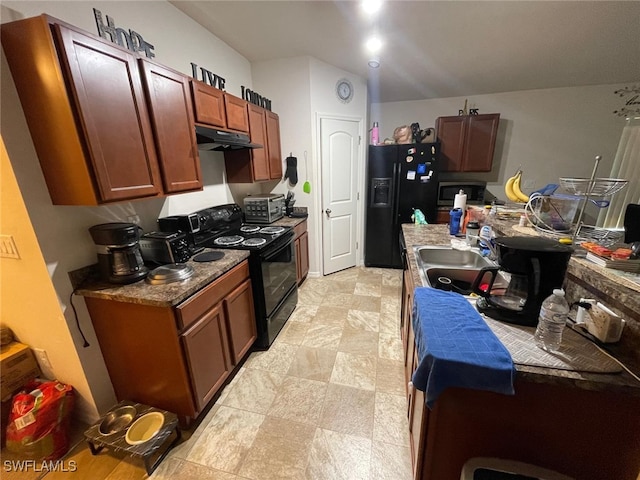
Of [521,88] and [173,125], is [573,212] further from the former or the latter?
[521,88]

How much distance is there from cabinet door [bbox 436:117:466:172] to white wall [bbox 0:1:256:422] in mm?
3268

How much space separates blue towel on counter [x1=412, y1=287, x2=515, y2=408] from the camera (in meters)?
0.74

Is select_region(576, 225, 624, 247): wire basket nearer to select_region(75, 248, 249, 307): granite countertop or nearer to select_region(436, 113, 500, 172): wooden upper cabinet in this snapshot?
select_region(75, 248, 249, 307): granite countertop

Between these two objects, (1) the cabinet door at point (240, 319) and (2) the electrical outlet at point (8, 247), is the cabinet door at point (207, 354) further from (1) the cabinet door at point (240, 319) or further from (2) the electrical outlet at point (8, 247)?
(2) the electrical outlet at point (8, 247)

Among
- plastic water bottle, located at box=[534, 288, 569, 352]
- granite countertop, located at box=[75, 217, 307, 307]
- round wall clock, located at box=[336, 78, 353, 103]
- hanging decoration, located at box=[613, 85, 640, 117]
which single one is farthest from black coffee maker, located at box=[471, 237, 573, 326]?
hanging decoration, located at box=[613, 85, 640, 117]

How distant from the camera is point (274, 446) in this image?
4.52 feet

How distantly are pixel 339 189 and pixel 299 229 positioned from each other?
0.87 metres

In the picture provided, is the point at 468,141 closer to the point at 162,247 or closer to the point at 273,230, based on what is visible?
the point at 273,230

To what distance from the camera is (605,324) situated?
32.1 inches

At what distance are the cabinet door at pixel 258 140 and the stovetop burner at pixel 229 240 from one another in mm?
699

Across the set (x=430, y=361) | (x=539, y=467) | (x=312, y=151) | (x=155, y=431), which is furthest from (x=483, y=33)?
(x=155, y=431)

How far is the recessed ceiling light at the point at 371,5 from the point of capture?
1679 mm

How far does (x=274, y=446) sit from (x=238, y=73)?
133 inches

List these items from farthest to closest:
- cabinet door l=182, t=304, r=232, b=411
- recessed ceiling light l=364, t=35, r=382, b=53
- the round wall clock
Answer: the round wall clock, recessed ceiling light l=364, t=35, r=382, b=53, cabinet door l=182, t=304, r=232, b=411
